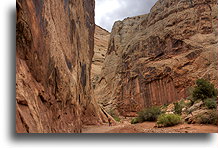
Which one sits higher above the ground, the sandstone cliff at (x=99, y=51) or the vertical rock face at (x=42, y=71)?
the sandstone cliff at (x=99, y=51)

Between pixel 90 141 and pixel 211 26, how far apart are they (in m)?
18.7

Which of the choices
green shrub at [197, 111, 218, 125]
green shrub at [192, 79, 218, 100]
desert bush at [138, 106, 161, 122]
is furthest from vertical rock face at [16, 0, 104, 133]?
green shrub at [192, 79, 218, 100]

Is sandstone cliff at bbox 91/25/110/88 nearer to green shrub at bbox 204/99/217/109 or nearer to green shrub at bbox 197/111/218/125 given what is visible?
green shrub at bbox 204/99/217/109

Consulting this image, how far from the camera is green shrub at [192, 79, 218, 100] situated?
9.93 meters

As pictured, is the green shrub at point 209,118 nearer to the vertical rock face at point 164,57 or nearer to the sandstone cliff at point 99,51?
the vertical rock face at point 164,57

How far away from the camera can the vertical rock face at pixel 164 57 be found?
762 inches

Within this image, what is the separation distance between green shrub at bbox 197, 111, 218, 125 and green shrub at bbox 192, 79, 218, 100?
288 cm

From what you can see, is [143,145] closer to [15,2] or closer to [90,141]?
[90,141]

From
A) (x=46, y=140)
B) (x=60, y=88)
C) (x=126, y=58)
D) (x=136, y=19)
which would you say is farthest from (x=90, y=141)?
(x=136, y=19)

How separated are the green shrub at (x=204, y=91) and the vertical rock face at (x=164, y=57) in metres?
6.21

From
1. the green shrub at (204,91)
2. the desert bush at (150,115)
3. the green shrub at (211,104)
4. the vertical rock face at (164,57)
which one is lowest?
the desert bush at (150,115)

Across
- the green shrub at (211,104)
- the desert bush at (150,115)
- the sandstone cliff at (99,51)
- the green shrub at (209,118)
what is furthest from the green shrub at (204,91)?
the sandstone cliff at (99,51)

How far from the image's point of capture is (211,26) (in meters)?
19.5

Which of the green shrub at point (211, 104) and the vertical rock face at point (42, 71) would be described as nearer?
the vertical rock face at point (42, 71)
